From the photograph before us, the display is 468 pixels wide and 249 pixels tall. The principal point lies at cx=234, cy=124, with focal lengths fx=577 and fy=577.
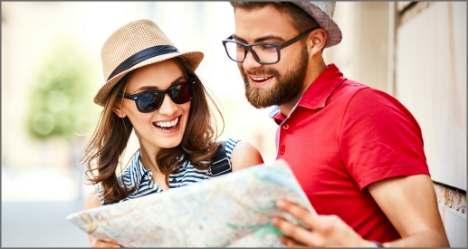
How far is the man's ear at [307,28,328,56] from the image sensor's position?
7.28 feet

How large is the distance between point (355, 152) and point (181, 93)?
958 millimetres

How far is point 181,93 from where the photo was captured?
8.25 feet

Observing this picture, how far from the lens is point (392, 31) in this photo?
4.04 metres

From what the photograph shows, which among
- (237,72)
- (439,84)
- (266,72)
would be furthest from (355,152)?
(237,72)

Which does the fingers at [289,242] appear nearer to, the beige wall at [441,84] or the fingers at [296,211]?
the fingers at [296,211]

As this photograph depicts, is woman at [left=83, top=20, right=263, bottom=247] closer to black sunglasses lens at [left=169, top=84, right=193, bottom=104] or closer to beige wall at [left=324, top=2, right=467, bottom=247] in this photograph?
black sunglasses lens at [left=169, top=84, right=193, bottom=104]

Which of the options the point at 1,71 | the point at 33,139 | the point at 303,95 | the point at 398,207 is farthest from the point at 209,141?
the point at 1,71

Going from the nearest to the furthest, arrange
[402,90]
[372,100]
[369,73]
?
[372,100] → [402,90] → [369,73]

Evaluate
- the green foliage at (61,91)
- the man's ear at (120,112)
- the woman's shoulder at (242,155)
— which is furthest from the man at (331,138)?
the green foliage at (61,91)

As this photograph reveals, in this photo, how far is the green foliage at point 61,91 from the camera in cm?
2295

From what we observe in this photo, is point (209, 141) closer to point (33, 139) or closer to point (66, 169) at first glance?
point (33, 139)

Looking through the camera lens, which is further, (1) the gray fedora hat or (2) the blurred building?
(2) the blurred building

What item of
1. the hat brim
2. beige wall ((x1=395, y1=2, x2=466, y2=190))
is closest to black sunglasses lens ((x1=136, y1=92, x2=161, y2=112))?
the hat brim

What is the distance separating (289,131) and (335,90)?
23 cm
